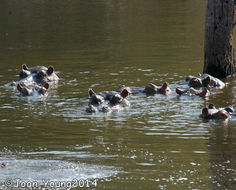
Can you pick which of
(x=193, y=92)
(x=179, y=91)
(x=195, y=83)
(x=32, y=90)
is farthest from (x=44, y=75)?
(x=193, y=92)

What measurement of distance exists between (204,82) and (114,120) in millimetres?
3920

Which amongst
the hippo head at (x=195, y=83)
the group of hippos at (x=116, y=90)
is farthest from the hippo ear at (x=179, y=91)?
the hippo head at (x=195, y=83)

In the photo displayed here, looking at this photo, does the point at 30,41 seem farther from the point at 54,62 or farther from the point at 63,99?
the point at 63,99

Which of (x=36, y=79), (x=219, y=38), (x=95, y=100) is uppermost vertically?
(x=219, y=38)

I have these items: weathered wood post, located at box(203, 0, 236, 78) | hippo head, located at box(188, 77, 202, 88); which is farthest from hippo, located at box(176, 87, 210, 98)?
weathered wood post, located at box(203, 0, 236, 78)

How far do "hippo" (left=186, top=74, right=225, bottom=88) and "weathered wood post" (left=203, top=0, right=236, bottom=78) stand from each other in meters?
1.20

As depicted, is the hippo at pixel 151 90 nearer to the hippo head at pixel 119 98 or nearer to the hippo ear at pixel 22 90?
the hippo head at pixel 119 98

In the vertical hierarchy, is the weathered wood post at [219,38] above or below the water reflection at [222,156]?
above

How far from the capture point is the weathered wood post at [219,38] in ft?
54.2

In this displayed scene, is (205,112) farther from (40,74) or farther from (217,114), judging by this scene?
(40,74)

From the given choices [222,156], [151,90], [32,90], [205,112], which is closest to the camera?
[222,156]

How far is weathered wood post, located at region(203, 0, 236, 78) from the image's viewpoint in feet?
54.2

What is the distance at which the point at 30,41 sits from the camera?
24375 mm

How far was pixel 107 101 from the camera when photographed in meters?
13.3
